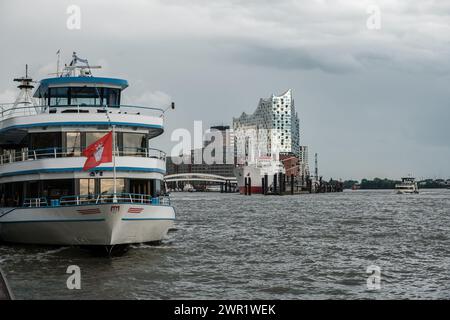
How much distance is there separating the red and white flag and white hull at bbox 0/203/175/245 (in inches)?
66.7

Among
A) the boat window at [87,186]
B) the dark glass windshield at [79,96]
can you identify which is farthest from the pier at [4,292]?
the dark glass windshield at [79,96]

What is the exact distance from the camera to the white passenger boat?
2462 centimetres

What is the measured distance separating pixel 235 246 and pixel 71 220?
10.0 meters

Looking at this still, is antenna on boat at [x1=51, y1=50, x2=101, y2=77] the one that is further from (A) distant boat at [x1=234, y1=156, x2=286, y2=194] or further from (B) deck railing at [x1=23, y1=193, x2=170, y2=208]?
(A) distant boat at [x1=234, y1=156, x2=286, y2=194]

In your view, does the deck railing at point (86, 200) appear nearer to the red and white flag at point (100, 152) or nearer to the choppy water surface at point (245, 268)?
the red and white flag at point (100, 152)

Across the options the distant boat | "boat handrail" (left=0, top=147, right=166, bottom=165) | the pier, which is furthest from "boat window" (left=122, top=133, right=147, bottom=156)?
the distant boat

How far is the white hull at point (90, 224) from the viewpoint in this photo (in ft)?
78.8

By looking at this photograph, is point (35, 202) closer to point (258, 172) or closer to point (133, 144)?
point (133, 144)

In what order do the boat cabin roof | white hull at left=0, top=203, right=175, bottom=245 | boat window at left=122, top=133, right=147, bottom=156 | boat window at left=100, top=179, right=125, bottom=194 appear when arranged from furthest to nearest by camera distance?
the boat cabin roof
boat window at left=122, top=133, right=147, bottom=156
boat window at left=100, top=179, right=125, bottom=194
white hull at left=0, top=203, right=175, bottom=245

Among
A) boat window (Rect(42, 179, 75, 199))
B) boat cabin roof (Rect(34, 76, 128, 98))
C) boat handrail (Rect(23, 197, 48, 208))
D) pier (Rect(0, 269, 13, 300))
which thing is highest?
boat cabin roof (Rect(34, 76, 128, 98))

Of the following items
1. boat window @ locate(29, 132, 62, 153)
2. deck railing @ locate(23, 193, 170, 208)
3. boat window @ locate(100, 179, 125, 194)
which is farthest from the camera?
boat window @ locate(29, 132, 62, 153)

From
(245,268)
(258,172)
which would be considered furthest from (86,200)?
(258,172)
